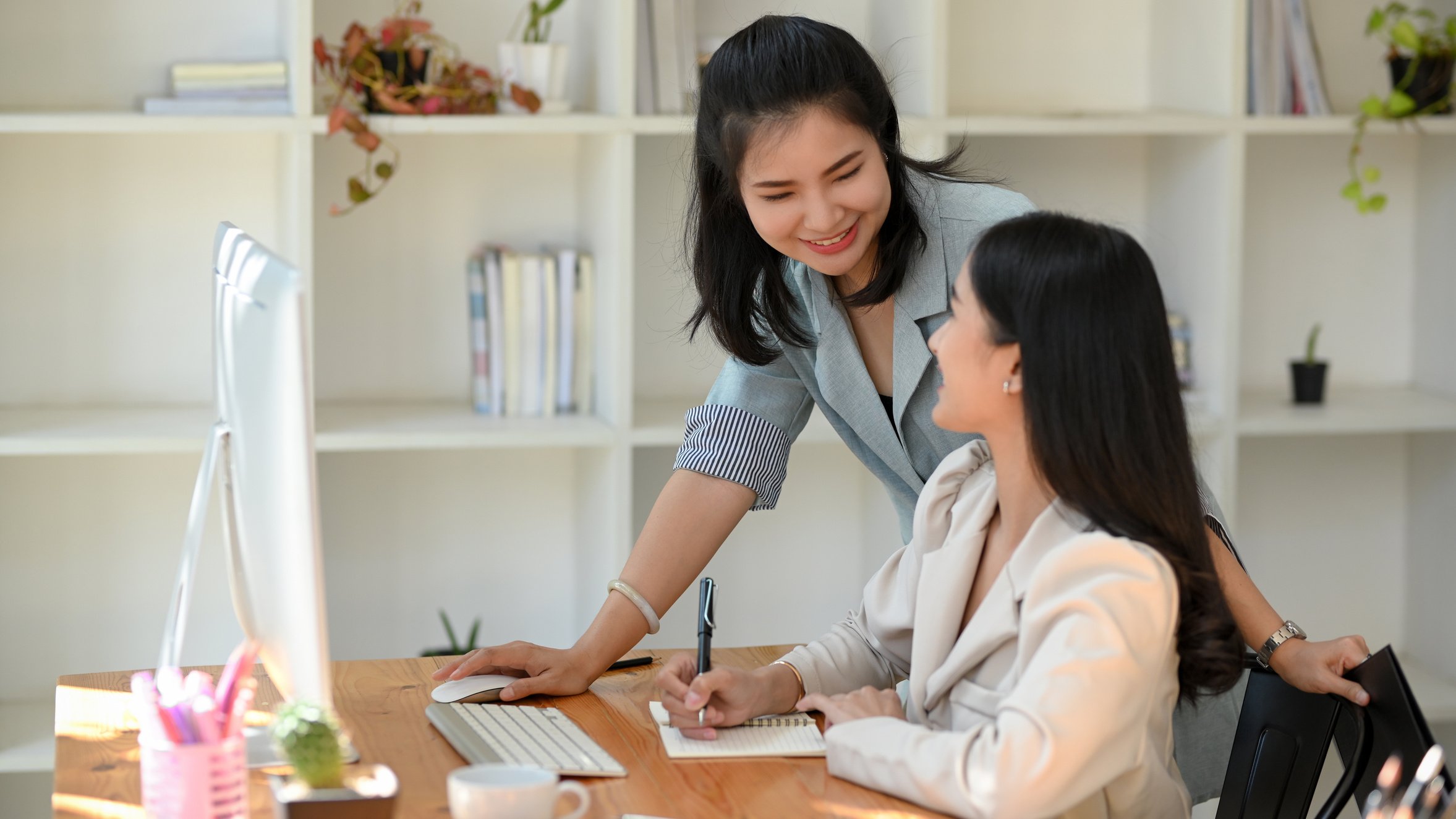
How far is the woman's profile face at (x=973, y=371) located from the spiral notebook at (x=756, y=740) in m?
0.32

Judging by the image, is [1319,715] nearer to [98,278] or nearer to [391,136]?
[391,136]

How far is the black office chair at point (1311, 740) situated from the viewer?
1.23 meters

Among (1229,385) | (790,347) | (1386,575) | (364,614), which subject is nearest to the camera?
(790,347)

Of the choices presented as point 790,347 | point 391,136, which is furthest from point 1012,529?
point 391,136

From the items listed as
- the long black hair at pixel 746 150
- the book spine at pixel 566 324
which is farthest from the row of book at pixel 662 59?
the long black hair at pixel 746 150

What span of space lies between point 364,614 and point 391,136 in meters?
0.92

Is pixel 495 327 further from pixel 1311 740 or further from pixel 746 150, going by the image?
pixel 1311 740

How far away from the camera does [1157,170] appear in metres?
2.86

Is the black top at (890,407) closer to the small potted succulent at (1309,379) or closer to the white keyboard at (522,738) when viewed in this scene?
the white keyboard at (522,738)

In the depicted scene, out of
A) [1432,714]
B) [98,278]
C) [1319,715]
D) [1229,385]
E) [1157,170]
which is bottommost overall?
[1432,714]

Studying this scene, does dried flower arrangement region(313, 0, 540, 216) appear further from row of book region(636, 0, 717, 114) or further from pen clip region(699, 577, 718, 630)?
pen clip region(699, 577, 718, 630)

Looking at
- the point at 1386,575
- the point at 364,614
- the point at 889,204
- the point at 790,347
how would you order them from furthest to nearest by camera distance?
the point at 1386,575 → the point at 364,614 → the point at 790,347 → the point at 889,204

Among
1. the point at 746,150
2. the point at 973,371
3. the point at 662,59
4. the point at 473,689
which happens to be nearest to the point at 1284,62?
the point at 662,59

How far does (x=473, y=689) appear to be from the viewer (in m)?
1.46
